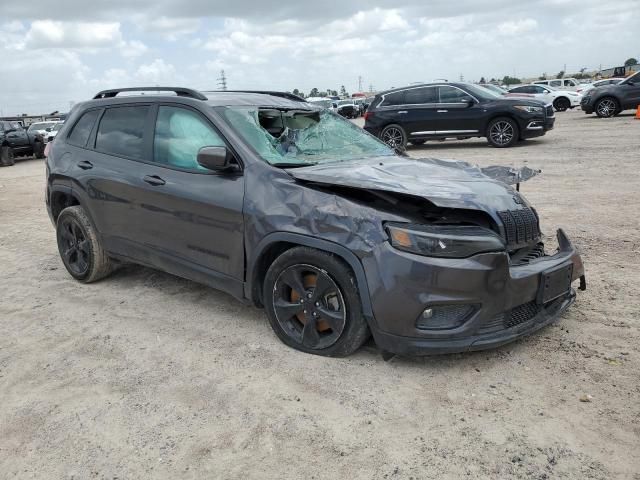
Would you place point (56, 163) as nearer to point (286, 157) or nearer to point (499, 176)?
point (286, 157)

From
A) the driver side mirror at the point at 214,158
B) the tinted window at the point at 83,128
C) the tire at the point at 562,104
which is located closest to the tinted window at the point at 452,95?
the tinted window at the point at 83,128

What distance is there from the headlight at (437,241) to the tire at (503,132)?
1185 centimetres

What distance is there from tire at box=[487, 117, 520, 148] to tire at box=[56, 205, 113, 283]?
11.3 metres

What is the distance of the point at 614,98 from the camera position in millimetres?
20750

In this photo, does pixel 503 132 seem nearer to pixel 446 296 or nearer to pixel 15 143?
pixel 446 296

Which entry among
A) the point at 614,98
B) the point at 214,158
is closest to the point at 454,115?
the point at 614,98

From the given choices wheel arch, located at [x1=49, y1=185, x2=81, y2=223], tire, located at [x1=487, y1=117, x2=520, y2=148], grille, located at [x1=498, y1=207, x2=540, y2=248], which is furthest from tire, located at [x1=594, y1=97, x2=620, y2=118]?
wheel arch, located at [x1=49, y1=185, x2=81, y2=223]

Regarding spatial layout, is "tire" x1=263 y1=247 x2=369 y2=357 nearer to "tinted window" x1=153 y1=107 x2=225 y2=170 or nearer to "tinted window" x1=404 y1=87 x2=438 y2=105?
"tinted window" x1=153 y1=107 x2=225 y2=170

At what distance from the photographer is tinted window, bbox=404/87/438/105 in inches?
584

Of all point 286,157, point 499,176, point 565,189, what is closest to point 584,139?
point 565,189

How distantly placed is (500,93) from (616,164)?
543 centimetres

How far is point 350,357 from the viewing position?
3.58m

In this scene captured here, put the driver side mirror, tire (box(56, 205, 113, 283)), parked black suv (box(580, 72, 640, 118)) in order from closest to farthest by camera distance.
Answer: the driver side mirror, tire (box(56, 205, 113, 283)), parked black suv (box(580, 72, 640, 118))

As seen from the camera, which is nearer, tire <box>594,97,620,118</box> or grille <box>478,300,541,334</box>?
grille <box>478,300,541,334</box>
